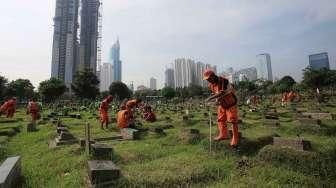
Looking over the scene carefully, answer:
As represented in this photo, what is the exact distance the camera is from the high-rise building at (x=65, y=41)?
8481 centimetres

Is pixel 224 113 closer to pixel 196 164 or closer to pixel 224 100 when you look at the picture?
pixel 224 100

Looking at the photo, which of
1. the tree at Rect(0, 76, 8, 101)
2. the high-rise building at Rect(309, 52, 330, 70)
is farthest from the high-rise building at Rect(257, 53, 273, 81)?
the tree at Rect(0, 76, 8, 101)

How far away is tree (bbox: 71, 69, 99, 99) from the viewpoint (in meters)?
59.9

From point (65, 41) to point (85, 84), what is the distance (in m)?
29.9

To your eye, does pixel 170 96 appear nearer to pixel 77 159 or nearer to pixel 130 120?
pixel 130 120

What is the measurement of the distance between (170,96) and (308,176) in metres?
64.9

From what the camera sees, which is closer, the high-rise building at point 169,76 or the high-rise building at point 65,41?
the high-rise building at point 65,41

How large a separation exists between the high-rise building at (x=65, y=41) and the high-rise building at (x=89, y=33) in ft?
5.52

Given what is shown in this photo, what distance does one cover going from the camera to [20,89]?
60281mm

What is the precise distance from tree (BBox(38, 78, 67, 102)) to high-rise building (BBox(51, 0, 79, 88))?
24522mm

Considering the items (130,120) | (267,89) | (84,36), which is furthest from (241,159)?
(84,36)

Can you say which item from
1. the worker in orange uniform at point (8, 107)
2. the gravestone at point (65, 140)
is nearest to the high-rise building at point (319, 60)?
the worker in orange uniform at point (8, 107)

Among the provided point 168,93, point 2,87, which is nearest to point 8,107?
point 2,87

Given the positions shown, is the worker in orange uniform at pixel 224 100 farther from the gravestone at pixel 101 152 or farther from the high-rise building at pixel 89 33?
the high-rise building at pixel 89 33
